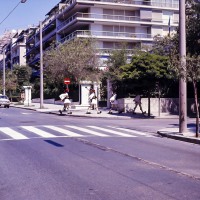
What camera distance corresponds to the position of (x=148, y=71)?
26.3 metres

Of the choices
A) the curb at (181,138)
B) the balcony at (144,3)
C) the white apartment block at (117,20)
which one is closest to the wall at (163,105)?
the curb at (181,138)

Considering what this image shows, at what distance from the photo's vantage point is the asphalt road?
6766 millimetres

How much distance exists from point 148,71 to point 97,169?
18.1 meters

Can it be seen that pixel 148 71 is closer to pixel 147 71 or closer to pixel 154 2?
pixel 147 71

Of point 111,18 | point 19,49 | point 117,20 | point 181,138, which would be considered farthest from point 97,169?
point 19,49

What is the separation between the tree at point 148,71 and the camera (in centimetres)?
2653

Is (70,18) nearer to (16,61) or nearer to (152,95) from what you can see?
(152,95)

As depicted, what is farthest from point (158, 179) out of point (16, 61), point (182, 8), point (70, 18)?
point (16, 61)

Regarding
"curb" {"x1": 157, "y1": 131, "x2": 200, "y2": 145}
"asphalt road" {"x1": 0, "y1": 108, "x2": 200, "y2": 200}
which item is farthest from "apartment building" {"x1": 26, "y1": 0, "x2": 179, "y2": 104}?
"asphalt road" {"x1": 0, "y1": 108, "x2": 200, "y2": 200}

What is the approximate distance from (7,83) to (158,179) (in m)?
65.1

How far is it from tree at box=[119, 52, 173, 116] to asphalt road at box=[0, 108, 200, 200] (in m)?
12.2

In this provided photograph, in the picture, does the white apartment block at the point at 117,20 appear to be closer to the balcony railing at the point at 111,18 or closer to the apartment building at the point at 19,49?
the balcony railing at the point at 111,18

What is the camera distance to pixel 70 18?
2544 inches

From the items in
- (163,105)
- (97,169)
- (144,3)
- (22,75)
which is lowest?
(97,169)
